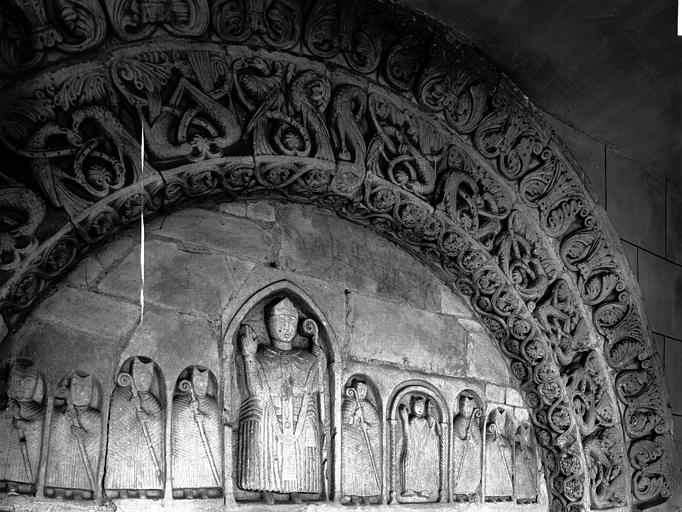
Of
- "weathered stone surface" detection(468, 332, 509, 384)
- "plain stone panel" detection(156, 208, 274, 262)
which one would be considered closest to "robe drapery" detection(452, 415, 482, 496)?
"weathered stone surface" detection(468, 332, 509, 384)

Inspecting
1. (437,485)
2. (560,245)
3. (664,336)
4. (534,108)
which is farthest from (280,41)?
(664,336)

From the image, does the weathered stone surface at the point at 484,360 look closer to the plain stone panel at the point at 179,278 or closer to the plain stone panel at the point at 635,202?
the plain stone panel at the point at 635,202

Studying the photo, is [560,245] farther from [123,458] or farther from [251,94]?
[123,458]

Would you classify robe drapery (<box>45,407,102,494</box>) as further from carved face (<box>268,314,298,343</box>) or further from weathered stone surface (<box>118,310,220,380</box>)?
carved face (<box>268,314,298,343</box>)

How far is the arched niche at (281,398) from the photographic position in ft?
9.48

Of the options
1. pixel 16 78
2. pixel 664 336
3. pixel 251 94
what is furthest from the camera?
pixel 664 336

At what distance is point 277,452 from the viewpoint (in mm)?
2939

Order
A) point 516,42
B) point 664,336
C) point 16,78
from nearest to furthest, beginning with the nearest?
point 16,78 < point 516,42 < point 664,336

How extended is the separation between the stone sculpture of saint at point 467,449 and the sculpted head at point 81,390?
59.4 inches

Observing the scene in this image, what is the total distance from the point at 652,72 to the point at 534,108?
1.61 ft

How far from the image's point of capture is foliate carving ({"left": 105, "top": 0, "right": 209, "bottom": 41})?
2.53 metres

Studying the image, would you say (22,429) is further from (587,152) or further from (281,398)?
(587,152)

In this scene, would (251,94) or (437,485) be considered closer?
(251,94)

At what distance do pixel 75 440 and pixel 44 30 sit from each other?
1153mm
